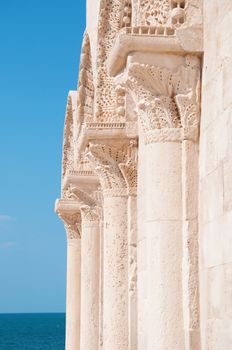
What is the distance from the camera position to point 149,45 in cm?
670

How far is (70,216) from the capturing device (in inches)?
604

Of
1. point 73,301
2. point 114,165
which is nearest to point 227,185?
point 114,165

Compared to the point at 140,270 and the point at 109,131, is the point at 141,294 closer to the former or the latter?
the point at 140,270

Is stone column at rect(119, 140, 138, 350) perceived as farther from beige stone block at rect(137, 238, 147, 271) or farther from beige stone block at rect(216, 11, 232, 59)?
beige stone block at rect(216, 11, 232, 59)

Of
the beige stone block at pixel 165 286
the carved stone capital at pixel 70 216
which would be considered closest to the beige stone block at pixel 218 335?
the beige stone block at pixel 165 286

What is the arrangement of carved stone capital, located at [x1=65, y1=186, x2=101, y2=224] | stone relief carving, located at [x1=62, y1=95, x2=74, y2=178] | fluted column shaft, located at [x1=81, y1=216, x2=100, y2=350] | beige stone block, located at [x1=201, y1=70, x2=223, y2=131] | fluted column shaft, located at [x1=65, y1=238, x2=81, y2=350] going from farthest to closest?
1. stone relief carving, located at [x1=62, y1=95, x2=74, y2=178]
2. fluted column shaft, located at [x1=65, y1=238, x2=81, y2=350]
3. carved stone capital, located at [x1=65, y1=186, x2=101, y2=224]
4. fluted column shaft, located at [x1=81, y1=216, x2=100, y2=350]
5. beige stone block, located at [x1=201, y1=70, x2=223, y2=131]

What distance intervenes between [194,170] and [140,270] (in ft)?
5.42

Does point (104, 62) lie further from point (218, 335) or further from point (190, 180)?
point (218, 335)

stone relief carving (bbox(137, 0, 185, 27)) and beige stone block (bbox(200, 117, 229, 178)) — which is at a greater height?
stone relief carving (bbox(137, 0, 185, 27))

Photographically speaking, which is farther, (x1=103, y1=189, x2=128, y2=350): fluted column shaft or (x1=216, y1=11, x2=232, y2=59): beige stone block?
(x1=103, y1=189, x2=128, y2=350): fluted column shaft

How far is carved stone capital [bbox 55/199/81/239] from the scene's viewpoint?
15102 millimetres

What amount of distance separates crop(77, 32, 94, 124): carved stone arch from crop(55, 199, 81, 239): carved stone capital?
3.08m

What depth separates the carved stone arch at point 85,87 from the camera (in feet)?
39.2

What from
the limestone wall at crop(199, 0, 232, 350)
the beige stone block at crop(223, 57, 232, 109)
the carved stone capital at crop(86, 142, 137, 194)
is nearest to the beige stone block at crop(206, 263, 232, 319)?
the limestone wall at crop(199, 0, 232, 350)
